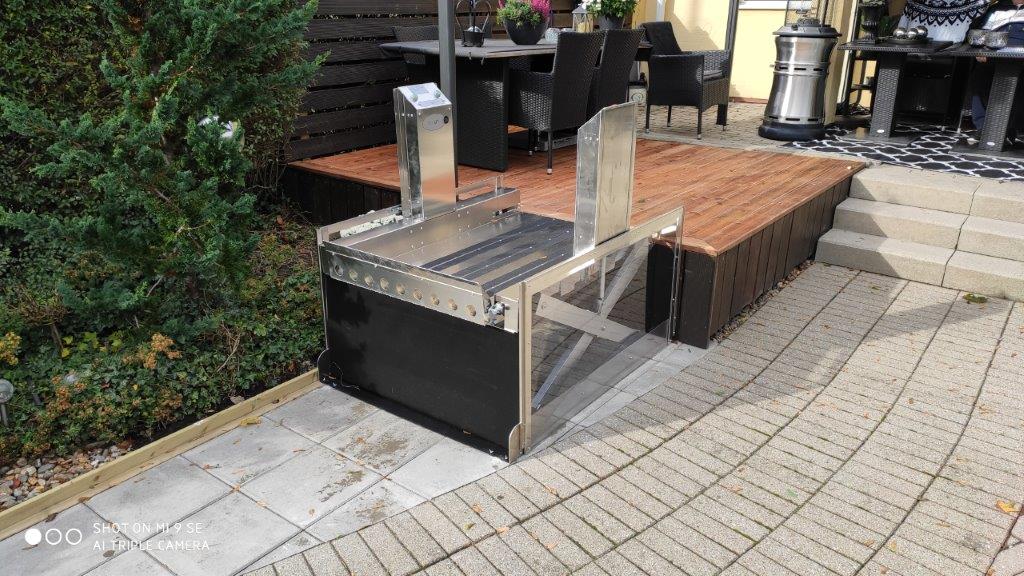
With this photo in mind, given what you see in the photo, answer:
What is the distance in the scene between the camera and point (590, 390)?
3.37m

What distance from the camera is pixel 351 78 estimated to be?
597cm

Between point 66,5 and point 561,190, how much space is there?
294 cm

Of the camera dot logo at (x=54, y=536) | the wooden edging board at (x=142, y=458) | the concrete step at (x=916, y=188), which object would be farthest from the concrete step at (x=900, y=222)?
the camera dot logo at (x=54, y=536)

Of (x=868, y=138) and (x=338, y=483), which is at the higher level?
(x=868, y=138)

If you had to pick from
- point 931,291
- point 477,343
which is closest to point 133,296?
point 477,343

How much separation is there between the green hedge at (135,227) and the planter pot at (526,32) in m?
2.20

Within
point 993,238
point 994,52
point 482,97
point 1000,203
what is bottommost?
point 993,238

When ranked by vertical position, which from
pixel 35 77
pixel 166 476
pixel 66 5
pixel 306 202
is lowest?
pixel 166 476

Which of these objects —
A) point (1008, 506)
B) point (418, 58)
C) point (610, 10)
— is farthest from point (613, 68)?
point (1008, 506)

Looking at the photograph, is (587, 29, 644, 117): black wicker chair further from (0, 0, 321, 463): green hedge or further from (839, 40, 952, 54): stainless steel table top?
(0, 0, 321, 463): green hedge

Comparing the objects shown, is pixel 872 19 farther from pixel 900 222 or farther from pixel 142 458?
pixel 142 458

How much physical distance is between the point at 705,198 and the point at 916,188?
157 centimetres

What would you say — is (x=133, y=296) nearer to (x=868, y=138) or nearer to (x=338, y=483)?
(x=338, y=483)

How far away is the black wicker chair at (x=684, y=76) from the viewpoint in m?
6.64
